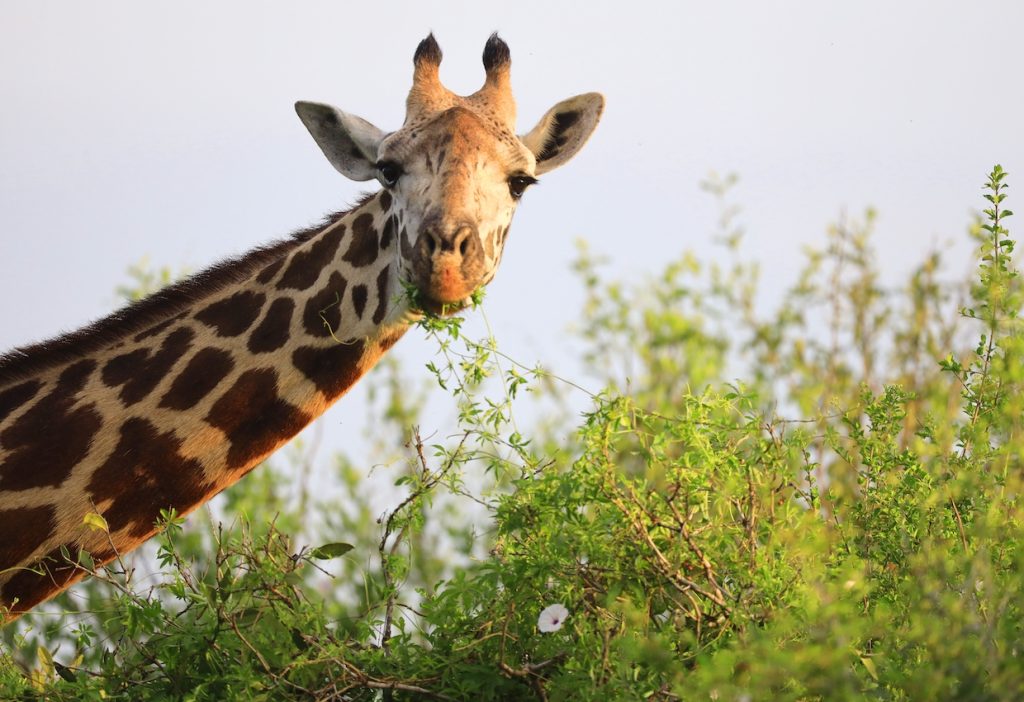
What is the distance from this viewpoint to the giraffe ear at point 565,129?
6488 millimetres

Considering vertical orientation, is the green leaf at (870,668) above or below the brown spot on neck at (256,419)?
below

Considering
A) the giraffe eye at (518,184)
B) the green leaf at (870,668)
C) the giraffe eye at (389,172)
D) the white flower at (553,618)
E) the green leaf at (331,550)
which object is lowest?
the green leaf at (870,668)

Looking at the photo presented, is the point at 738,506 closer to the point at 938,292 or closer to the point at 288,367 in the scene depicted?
the point at 288,367

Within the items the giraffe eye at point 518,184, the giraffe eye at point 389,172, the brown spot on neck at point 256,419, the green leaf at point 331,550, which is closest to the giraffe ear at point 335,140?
the giraffe eye at point 389,172

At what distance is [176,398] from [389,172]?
1382mm

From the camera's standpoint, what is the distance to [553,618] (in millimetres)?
3814

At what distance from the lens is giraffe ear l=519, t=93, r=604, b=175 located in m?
6.49

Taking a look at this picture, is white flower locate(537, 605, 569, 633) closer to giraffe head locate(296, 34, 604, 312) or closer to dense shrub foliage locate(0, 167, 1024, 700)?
dense shrub foliage locate(0, 167, 1024, 700)

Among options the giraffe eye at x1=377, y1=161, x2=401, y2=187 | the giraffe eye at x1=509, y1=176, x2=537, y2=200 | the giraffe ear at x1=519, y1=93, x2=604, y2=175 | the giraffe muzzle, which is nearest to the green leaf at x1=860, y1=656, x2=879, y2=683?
the giraffe muzzle

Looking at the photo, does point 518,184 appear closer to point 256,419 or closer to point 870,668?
point 256,419

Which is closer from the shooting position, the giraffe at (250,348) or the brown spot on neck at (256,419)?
the giraffe at (250,348)

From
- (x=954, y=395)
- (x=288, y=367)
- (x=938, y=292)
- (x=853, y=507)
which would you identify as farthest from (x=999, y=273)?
(x=938, y=292)

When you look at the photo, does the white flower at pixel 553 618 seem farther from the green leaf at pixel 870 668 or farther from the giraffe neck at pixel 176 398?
the giraffe neck at pixel 176 398

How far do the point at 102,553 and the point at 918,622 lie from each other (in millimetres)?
3707
